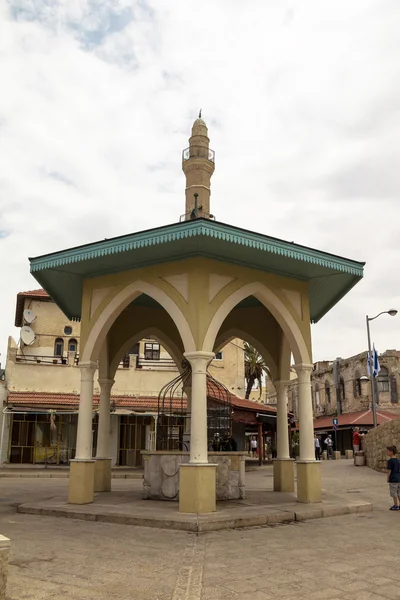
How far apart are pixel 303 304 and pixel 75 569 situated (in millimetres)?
7449

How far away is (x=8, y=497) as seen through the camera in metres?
12.6

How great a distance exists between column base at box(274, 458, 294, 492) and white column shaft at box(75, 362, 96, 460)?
4828 mm

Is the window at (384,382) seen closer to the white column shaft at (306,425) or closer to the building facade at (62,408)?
the building facade at (62,408)

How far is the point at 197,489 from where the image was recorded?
358 inches

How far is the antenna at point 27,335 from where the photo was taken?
94.7 feet

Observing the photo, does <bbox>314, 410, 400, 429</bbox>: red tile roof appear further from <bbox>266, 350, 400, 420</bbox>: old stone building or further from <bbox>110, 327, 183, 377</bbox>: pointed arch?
<bbox>110, 327, 183, 377</bbox>: pointed arch

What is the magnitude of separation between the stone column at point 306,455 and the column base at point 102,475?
15.8 feet

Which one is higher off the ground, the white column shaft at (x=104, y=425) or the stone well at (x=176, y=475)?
the white column shaft at (x=104, y=425)

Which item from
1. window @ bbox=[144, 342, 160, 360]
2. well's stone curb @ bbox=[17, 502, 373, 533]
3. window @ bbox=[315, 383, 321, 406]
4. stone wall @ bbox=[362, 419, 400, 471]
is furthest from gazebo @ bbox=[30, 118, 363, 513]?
window @ bbox=[315, 383, 321, 406]

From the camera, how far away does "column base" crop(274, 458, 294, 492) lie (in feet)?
43.8

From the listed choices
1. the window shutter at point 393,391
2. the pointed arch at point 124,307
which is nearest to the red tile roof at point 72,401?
the pointed arch at point 124,307

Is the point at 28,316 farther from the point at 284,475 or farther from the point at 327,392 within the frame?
the point at 327,392

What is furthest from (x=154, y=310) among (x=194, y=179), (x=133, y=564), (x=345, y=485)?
(x=194, y=179)

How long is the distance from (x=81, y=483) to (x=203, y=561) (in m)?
5.07
